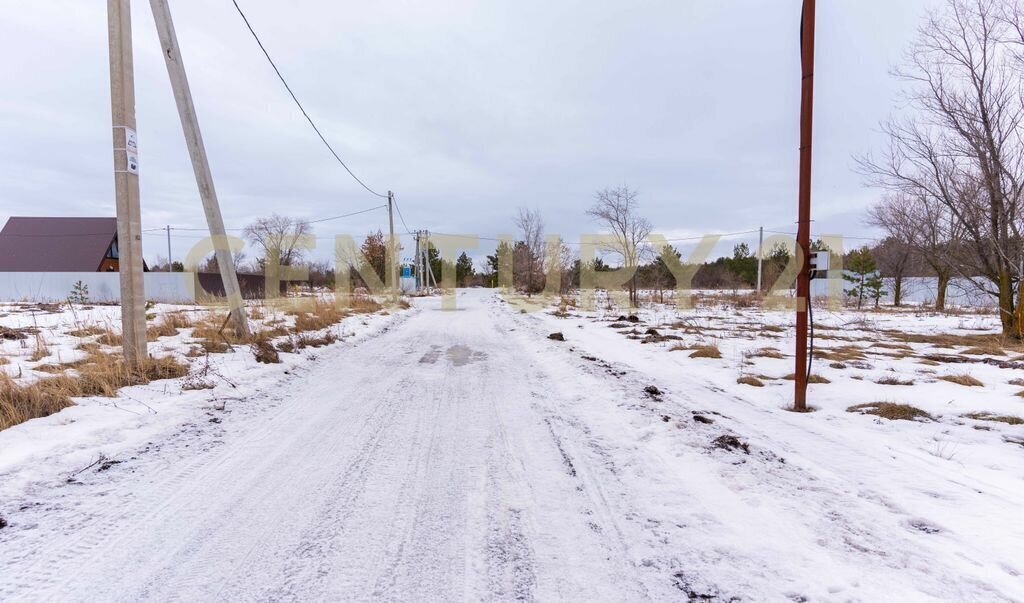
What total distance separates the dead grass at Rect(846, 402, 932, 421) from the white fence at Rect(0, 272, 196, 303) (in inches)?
1065

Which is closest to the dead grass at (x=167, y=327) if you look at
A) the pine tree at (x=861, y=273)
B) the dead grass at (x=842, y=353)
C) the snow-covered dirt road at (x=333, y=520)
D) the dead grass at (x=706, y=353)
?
the snow-covered dirt road at (x=333, y=520)

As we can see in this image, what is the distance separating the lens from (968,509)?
2389 mm

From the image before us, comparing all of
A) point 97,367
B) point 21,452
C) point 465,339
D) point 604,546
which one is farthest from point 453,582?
point 465,339

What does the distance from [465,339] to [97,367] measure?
241 inches

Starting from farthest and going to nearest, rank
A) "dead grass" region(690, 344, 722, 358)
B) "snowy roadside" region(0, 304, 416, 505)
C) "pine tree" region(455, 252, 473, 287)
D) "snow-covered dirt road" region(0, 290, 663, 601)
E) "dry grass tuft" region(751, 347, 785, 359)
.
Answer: "pine tree" region(455, 252, 473, 287) < "dry grass tuft" region(751, 347, 785, 359) < "dead grass" region(690, 344, 722, 358) < "snowy roadside" region(0, 304, 416, 505) < "snow-covered dirt road" region(0, 290, 663, 601)

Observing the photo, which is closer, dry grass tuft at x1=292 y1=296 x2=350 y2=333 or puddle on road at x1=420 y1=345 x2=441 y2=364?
puddle on road at x1=420 y1=345 x2=441 y2=364

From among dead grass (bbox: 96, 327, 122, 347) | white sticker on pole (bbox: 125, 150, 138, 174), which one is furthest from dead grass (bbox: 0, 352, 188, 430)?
white sticker on pole (bbox: 125, 150, 138, 174)

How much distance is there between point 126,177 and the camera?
17.7ft

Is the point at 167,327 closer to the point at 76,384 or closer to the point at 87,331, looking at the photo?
the point at 87,331

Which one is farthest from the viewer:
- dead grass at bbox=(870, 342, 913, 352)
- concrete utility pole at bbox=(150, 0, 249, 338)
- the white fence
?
the white fence

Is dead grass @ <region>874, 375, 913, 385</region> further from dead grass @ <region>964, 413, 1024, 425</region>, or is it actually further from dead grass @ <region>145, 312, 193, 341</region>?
dead grass @ <region>145, 312, 193, 341</region>

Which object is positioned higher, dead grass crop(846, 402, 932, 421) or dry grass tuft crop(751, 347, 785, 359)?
dry grass tuft crop(751, 347, 785, 359)

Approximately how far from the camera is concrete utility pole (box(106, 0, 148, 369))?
207 inches

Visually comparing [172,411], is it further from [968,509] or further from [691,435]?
[968,509]
